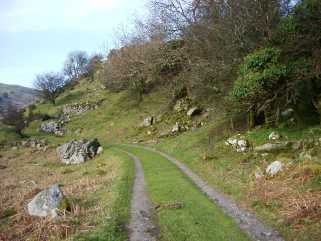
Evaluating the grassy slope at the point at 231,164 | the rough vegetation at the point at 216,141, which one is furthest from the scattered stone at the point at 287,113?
the grassy slope at the point at 231,164

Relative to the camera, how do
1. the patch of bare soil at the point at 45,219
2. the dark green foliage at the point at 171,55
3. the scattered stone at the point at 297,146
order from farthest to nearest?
the dark green foliage at the point at 171,55 < the scattered stone at the point at 297,146 < the patch of bare soil at the point at 45,219

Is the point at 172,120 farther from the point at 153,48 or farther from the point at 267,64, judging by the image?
the point at 267,64

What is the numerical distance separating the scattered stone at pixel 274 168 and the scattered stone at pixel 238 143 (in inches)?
269

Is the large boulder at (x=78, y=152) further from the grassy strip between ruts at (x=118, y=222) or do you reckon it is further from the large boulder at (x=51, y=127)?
the large boulder at (x=51, y=127)

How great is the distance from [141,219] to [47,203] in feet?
15.8

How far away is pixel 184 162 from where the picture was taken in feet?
104

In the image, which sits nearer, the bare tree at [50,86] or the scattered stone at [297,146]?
the scattered stone at [297,146]

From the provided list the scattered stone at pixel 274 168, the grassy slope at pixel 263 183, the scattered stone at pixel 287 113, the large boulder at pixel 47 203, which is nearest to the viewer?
the grassy slope at pixel 263 183

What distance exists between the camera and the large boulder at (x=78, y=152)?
4441 centimetres

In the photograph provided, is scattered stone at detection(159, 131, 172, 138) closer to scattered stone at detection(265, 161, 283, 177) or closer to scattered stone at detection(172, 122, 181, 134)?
scattered stone at detection(172, 122, 181, 134)

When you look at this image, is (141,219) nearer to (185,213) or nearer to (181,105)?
(185,213)

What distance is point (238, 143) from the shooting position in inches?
1128

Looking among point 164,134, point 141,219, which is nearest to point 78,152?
point 164,134

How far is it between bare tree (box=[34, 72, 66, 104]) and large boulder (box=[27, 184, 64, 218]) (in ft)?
304
